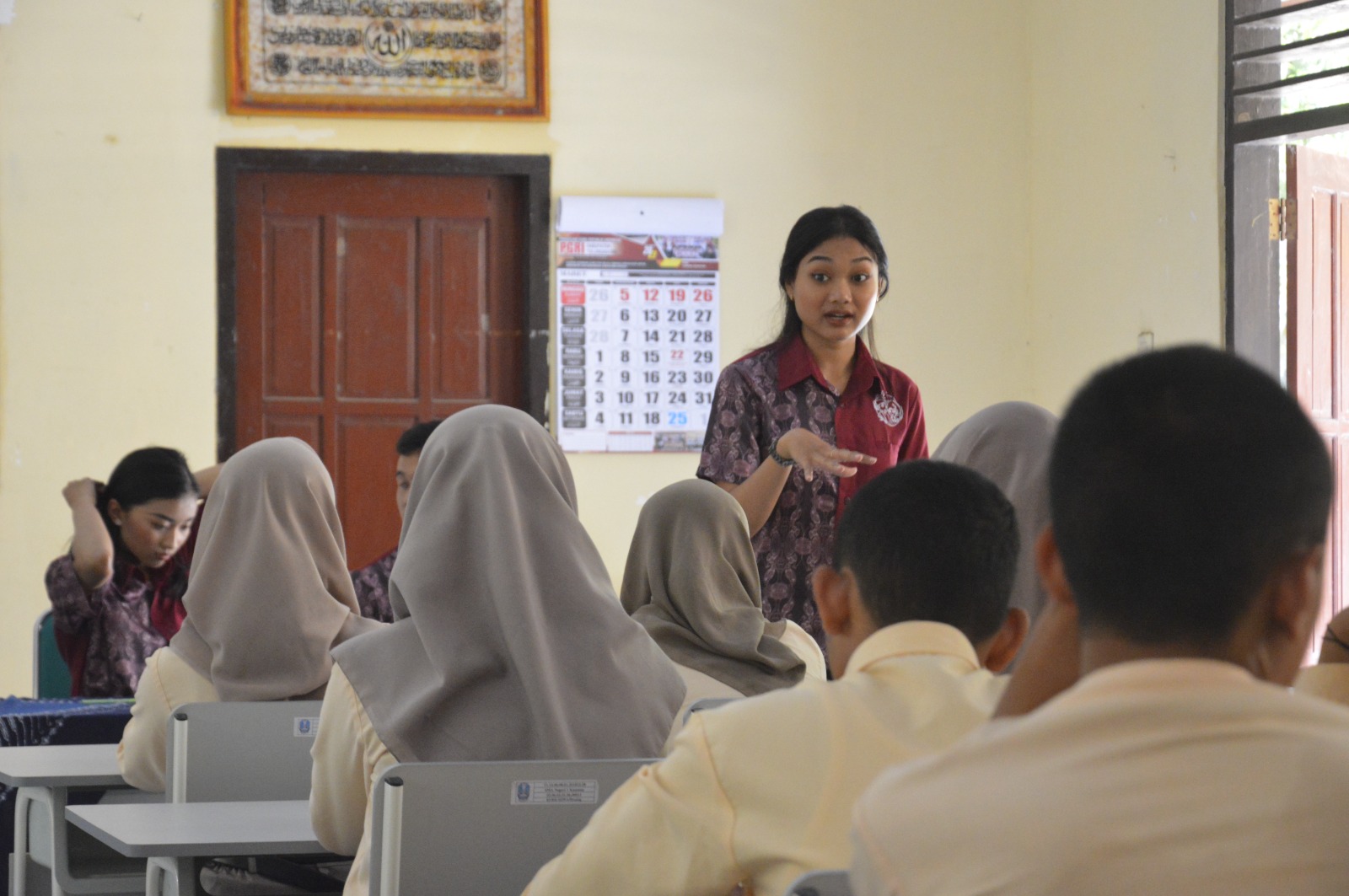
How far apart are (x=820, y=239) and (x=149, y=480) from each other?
189 cm

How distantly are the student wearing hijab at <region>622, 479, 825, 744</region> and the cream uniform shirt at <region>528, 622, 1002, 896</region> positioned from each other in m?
1.12

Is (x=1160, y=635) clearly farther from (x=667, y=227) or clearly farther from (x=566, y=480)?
(x=667, y=227)

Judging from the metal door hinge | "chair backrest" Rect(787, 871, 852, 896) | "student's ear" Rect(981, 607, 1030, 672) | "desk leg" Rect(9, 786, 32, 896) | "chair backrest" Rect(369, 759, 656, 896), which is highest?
the metal door hinge

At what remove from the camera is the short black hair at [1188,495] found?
69 centimetres

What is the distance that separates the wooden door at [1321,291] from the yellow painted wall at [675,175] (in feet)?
0.82

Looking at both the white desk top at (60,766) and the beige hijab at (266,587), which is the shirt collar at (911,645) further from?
the white desk top at (60,766)

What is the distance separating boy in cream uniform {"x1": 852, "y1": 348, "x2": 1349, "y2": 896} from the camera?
652 mm

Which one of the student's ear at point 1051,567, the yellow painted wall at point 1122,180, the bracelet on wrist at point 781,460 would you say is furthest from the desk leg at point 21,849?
the yellow painted wall at point 1122,180

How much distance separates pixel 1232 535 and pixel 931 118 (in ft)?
16.5

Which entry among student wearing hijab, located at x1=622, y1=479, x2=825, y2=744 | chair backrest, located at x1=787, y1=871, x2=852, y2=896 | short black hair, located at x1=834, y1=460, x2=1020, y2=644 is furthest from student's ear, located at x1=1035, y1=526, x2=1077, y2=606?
student wearing hijab, located at x1=622, y1=479, x2=825, y2=744

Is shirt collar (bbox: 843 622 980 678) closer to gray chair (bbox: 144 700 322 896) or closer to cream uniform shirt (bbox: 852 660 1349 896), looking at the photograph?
cream uniform shirt (bbox: 852 660 1349 896)

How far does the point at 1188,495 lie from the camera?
69 centimetres

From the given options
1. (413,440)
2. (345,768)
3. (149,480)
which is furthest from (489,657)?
(149,480)

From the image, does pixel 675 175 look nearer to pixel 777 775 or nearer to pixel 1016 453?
pixel 1016 453
